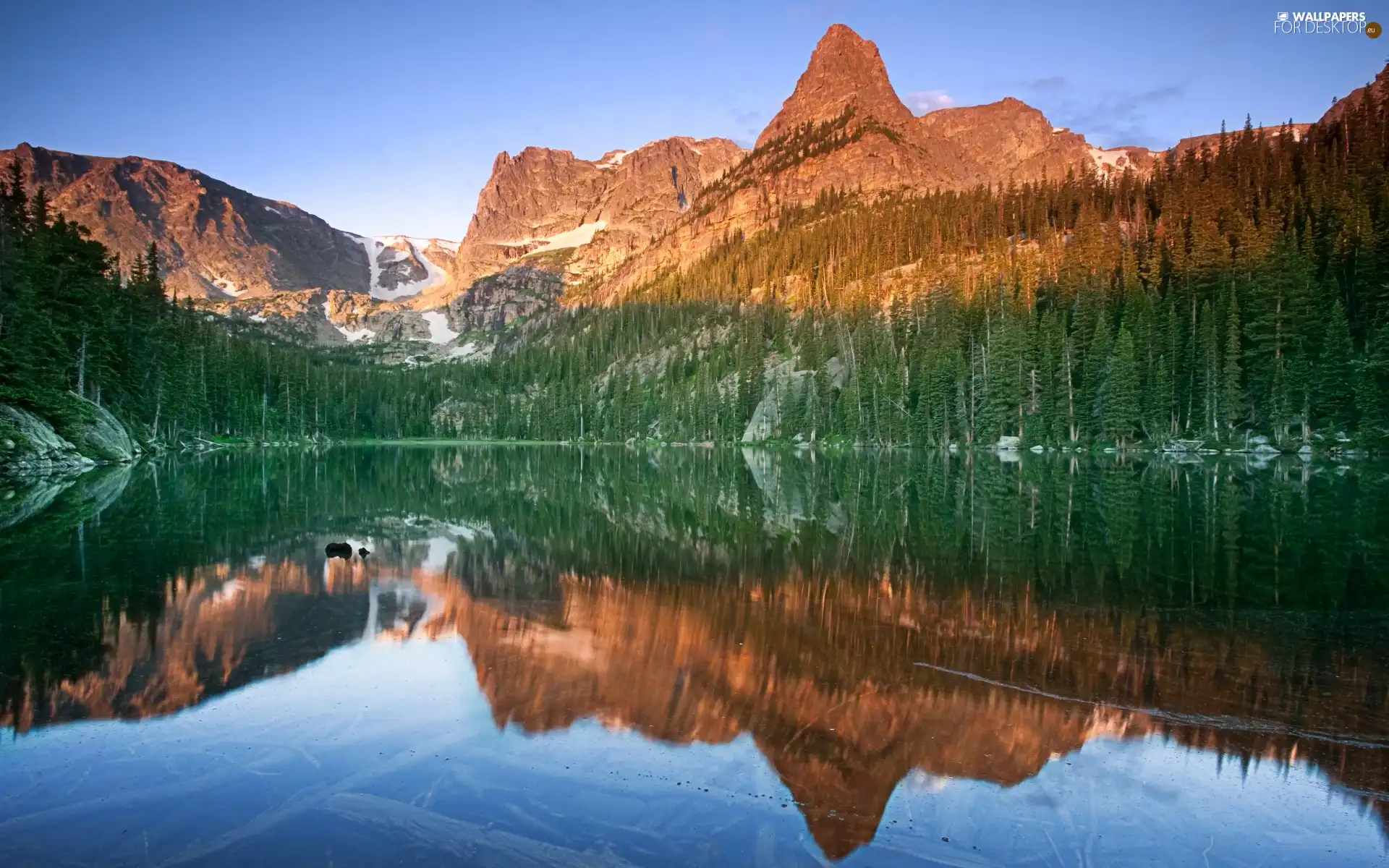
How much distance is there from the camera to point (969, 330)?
90.5 metres

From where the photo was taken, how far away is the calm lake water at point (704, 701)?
666cm

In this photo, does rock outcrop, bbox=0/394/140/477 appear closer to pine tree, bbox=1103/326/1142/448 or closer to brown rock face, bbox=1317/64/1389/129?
pine tree, bbox=1103/326/1142/448

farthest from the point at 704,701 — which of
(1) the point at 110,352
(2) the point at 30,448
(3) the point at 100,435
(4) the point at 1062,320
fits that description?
(4) the point at 1062,320

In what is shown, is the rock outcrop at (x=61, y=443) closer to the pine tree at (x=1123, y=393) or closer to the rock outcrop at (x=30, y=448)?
the rock outcrop at (x=30, y=448)

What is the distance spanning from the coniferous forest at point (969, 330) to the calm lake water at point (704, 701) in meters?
44.3

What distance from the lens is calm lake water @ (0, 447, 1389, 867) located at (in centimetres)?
666

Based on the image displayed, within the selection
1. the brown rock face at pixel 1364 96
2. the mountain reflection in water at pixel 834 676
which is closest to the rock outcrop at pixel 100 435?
the mountain reflection in water at pixel 834 676

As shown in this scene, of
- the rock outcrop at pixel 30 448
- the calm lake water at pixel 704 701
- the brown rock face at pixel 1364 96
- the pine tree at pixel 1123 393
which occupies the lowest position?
the calm lake water at pixel 704 701

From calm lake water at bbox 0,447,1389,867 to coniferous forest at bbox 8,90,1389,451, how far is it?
145 ft

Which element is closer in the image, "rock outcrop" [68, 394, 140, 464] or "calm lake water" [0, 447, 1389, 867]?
"calm lake water" [0, 447, 1389, 867]

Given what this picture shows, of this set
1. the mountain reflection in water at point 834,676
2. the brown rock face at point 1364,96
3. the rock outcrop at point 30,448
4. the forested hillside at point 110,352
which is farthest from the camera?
the brown rock face at point 1364,96

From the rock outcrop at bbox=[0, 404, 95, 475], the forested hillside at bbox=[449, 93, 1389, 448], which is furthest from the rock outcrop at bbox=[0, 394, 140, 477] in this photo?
the forested hillside at bbox=[449, 93, 1389, 448]

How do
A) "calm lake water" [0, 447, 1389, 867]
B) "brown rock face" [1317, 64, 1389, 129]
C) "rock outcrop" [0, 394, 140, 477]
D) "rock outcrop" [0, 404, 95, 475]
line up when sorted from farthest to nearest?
1. "brown rock face" [1317, 64, 1389, 129]
2. "rock outcrop" [0, 394, 140, 477]
3. "rock outcrop" [0, 404, 95, 475]
4. "calm lake water" [0, 447, 1389, 867]

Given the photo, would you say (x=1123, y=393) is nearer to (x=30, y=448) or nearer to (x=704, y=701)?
(x=704, y=701)
